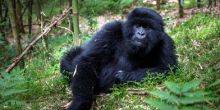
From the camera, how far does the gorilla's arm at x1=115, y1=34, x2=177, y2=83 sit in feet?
14.1

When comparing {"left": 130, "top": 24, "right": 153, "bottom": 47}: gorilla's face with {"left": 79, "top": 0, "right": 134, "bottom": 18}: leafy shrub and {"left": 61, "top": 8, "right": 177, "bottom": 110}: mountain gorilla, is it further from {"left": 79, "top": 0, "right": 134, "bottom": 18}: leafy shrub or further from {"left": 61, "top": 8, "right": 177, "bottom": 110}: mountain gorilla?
{"left": 79, "top": 0, "right": 134, "bottom": 18}: leafy shrub

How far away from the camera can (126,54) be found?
14.6 ft

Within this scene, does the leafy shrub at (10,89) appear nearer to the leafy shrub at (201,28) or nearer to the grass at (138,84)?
the grass at (138,84)

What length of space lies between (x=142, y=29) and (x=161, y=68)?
488mm

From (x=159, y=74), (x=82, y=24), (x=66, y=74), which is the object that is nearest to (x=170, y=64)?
(x=159, y=74)

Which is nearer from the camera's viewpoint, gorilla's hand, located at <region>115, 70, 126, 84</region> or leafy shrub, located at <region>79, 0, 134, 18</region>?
gorilla's hand, located at <region>115, 70, 126, 84</region>

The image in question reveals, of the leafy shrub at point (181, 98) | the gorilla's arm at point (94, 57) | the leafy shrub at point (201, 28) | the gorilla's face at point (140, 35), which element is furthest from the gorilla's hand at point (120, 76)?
the leafy shrub at point (181, 98)

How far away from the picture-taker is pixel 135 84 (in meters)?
4.23

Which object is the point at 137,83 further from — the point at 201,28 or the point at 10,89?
the point at 201,28

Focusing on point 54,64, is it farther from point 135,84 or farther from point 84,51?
point 135,84

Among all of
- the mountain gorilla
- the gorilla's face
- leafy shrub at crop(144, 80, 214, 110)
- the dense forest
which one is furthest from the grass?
leafy shrub at crop(144, 80, 214, 110)

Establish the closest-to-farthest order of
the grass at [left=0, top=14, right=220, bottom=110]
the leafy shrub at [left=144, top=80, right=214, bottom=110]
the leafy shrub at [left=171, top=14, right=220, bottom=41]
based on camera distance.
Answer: the leafy shrub at [left=144, top=80, right=214, bottom=110], the grass at [left=0, top=14, right=220, bottom=110], the leafy shrub at [left=171, top=14, right=220, bottom=41]

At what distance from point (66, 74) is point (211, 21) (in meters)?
2.94

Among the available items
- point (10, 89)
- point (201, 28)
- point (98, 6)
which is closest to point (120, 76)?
point (10, 89)
